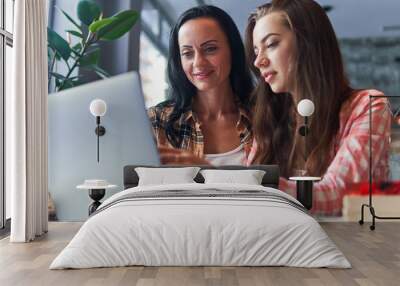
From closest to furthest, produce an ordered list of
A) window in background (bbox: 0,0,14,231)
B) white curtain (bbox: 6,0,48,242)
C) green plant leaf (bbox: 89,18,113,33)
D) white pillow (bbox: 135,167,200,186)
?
1. white curtain (bbox: 6,0,48,242)
2. window in background (bbox: 0,0,14,231)
3. white pillow (bbox: 135,167,200,186)
4. green plant leaf (bbox: 89,18,113,33)

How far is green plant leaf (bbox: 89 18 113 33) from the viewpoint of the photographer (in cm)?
725

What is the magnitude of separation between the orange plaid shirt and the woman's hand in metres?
0.05

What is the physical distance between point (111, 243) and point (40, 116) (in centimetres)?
237

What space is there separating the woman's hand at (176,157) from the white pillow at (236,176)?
19.0 inches

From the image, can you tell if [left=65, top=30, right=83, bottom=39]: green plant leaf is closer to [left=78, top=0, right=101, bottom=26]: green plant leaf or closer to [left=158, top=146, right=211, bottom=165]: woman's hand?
[left=78, top=0, right=101, bottom=26]: green plant leaf

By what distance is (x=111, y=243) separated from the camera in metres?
4.39

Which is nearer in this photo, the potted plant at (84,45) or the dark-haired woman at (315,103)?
the dark-haired woman at (315,103)

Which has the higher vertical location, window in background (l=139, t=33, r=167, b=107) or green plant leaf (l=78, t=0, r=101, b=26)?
green plant leaf (l=78, t=0, r=101, b=26)

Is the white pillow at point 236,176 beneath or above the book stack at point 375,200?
above

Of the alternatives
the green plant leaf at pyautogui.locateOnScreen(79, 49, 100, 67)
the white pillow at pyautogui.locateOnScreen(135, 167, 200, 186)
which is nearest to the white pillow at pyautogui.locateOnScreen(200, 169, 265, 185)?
the white pillow at pyautogui.locateOnScreen(135, 167, 200, 186)

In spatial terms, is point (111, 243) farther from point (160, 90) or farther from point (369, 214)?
point (369, 214)

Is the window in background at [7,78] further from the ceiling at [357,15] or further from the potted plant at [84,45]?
the ceiling at [357,15]

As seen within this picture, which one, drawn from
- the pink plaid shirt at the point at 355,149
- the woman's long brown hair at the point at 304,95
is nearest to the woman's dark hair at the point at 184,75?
the woman's long brown hair at the point at 304,95

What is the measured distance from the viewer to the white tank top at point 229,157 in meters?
7.11
